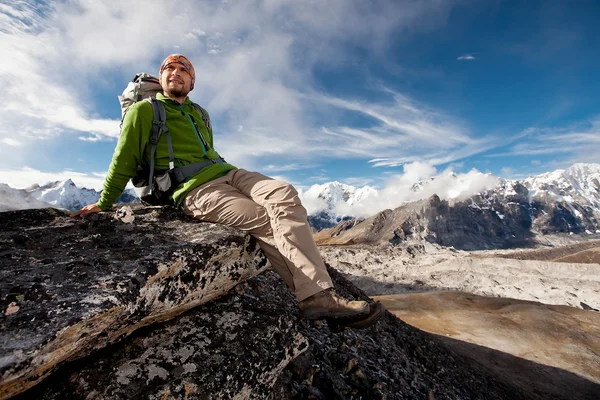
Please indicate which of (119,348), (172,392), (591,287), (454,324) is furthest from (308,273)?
(591,287)

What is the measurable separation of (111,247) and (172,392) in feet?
6.81

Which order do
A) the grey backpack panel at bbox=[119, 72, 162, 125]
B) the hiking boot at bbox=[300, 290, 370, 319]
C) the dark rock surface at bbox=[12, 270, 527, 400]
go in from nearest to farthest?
the dark rock surface at bbox=[12, 270, 527, 400] < the hiking boot at bbox=[300, 290, 370, 319] < the grey backpack panel at bbox=[119, 72, 162, 125]

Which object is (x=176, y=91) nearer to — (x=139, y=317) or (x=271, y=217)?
(x=271, y=217)

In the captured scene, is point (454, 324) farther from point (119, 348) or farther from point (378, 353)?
point (119, 348)

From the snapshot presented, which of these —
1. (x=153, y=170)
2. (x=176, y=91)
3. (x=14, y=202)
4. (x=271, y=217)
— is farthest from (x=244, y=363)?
(x=14, y=202)

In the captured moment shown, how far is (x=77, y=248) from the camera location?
408cm

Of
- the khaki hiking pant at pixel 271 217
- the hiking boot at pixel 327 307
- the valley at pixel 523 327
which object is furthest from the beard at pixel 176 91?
the valley at pixel 523 327

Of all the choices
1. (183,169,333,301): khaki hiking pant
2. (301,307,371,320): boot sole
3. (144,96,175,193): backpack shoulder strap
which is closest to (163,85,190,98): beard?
(144,96,175,193): backpack shoulder strap

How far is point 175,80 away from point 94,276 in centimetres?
393

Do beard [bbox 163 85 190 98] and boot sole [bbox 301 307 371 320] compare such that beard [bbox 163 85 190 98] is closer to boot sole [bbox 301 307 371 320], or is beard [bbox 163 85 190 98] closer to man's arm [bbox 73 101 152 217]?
man's arm [bbox 73 101 152 217]

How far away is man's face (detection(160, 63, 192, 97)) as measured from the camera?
5836 millimetres

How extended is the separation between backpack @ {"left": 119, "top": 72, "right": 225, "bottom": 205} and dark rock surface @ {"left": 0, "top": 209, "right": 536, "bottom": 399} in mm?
404

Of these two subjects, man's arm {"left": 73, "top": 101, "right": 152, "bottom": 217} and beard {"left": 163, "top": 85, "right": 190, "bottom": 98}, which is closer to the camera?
man's arm {"left": 73, "top": 101, "right": 152, "bottom": 217}

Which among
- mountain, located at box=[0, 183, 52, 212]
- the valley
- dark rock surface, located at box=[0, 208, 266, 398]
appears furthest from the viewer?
mountain, located at box=[0, 183, 52, 212]
